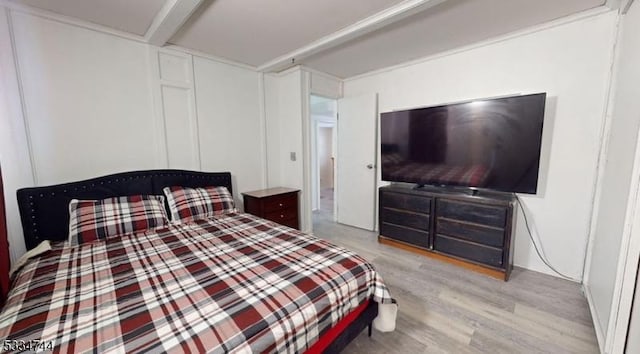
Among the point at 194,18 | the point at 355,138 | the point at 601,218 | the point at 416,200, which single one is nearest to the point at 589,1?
the point at 601,218

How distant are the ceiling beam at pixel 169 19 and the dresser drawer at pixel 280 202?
1.89 meters

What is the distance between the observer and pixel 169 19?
1.91 m

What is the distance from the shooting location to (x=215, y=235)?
193 cm

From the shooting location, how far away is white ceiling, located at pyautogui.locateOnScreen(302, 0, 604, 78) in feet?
6.30

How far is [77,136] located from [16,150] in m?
0.36

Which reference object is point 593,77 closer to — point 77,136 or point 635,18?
point 635,18

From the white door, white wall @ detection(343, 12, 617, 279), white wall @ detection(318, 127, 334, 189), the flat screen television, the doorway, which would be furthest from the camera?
white wall @ detection(318, 127, 334, 189)

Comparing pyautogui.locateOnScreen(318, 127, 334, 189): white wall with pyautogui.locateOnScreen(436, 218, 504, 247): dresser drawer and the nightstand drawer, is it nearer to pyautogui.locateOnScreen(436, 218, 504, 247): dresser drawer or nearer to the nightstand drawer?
the nightstand drawer

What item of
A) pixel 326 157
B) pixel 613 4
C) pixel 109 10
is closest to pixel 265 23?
pixel 109 10

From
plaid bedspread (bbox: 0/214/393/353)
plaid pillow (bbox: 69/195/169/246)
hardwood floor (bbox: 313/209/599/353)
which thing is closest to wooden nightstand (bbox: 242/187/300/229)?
plaid pillow (bbox: 69/195/169/246)

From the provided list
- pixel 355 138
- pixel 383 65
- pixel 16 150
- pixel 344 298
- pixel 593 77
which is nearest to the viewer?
pixel 344 298

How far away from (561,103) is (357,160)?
2261 millimetres

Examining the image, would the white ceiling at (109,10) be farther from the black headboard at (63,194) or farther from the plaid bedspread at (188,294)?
the plaid bedspread at (188,294)

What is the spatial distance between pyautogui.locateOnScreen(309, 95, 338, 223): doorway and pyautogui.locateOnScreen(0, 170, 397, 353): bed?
2.36 metres
